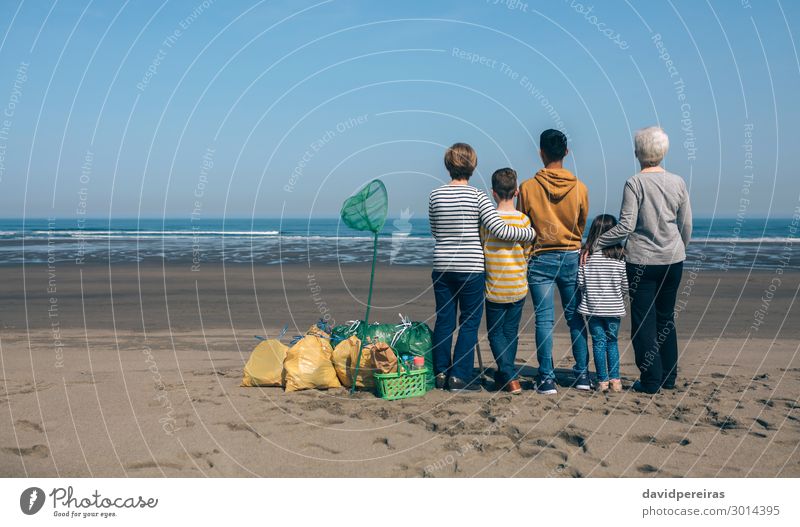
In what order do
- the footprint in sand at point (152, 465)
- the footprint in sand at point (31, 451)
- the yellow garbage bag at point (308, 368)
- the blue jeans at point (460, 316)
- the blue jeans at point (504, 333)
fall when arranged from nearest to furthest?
the footprint in sand at point (152, 465), the footprint in sand at point (31, 451), the blue jeans at point (460, 316), the blue jeans at point (504, 333), the yellow garbage bag at point (308, 368)

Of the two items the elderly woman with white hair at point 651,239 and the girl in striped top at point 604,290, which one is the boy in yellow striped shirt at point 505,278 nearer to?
the girl in striped top at point 604,290

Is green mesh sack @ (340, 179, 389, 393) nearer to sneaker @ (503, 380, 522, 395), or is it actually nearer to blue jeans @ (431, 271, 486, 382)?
blue jeans @ (431, 271, 486, 382)

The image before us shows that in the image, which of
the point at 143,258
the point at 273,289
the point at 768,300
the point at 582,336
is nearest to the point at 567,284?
the point at 582,336

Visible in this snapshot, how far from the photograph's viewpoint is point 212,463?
14.1ft

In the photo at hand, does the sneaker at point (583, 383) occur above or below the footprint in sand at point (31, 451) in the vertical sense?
above

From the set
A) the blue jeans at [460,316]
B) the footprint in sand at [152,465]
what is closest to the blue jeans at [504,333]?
the blue jeans at [460,316]

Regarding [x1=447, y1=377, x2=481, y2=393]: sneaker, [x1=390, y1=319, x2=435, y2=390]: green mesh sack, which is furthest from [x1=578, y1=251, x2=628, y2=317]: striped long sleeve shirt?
[x1=390, y1=319, x2=435, y2=390]: green mesh sack

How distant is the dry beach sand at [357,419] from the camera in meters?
4.31

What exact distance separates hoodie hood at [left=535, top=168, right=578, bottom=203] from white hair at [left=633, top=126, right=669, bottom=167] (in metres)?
0.68

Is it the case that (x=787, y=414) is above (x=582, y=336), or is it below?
below

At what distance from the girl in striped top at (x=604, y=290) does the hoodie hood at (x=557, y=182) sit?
400 millimetres
